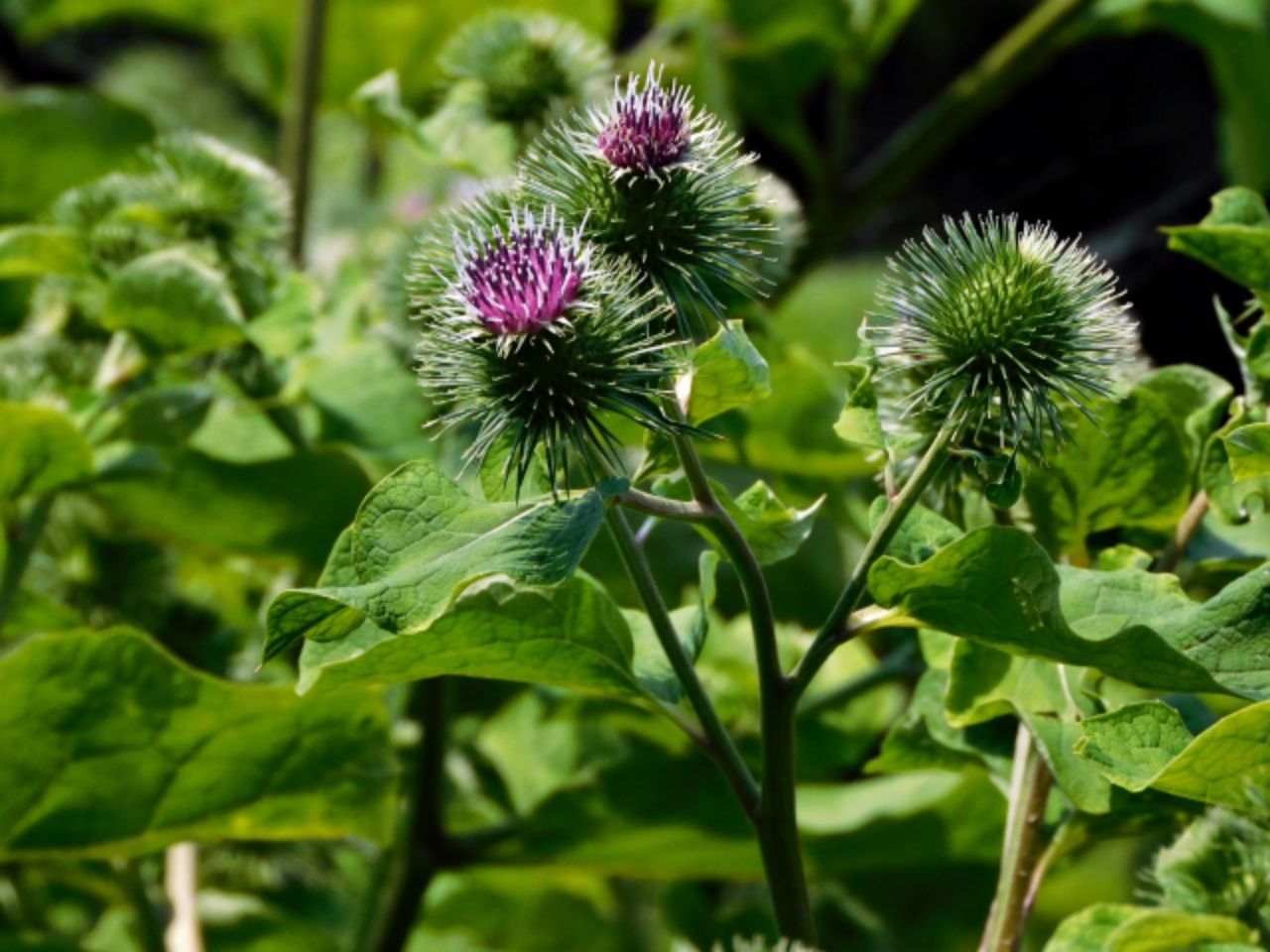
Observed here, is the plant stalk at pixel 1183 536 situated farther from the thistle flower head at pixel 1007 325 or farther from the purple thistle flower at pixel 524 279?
the purple thistle flower at pixel 524 279

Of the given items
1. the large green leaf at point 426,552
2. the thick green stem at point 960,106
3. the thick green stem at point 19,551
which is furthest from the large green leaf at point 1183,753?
the thick green stem at point 960,106

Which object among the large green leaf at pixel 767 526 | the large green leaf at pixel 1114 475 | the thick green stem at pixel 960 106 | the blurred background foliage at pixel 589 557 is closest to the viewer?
the large green leaf at pixel 767 526

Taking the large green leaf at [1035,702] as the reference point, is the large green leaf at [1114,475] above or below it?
above

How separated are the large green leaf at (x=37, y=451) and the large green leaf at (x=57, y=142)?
0.63 m

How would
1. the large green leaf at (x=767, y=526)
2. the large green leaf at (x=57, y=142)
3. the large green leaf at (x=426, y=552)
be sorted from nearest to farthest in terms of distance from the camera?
the large green leaf at (x=426, y=552) → the large green leaf at (x=767, y=526) → the large green leaf at (x=57, y=142)

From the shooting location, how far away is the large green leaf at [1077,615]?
62 cm

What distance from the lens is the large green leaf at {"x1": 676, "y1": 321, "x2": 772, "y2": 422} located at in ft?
2.19

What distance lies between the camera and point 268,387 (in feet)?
4.00

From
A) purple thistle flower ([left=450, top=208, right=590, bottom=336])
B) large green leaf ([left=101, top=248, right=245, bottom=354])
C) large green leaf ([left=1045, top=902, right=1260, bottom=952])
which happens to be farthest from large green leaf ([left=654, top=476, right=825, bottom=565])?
large green leaf ([left=101, top=248, right=245, bottom=354])

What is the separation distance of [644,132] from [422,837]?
2.27ft

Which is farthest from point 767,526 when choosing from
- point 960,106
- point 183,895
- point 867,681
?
point 960,106

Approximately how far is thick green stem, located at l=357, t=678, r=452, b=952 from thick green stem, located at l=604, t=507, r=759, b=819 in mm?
526

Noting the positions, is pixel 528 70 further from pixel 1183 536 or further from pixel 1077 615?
pixel 1077 615

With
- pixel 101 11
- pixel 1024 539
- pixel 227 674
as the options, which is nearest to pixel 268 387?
pixel 227 674
